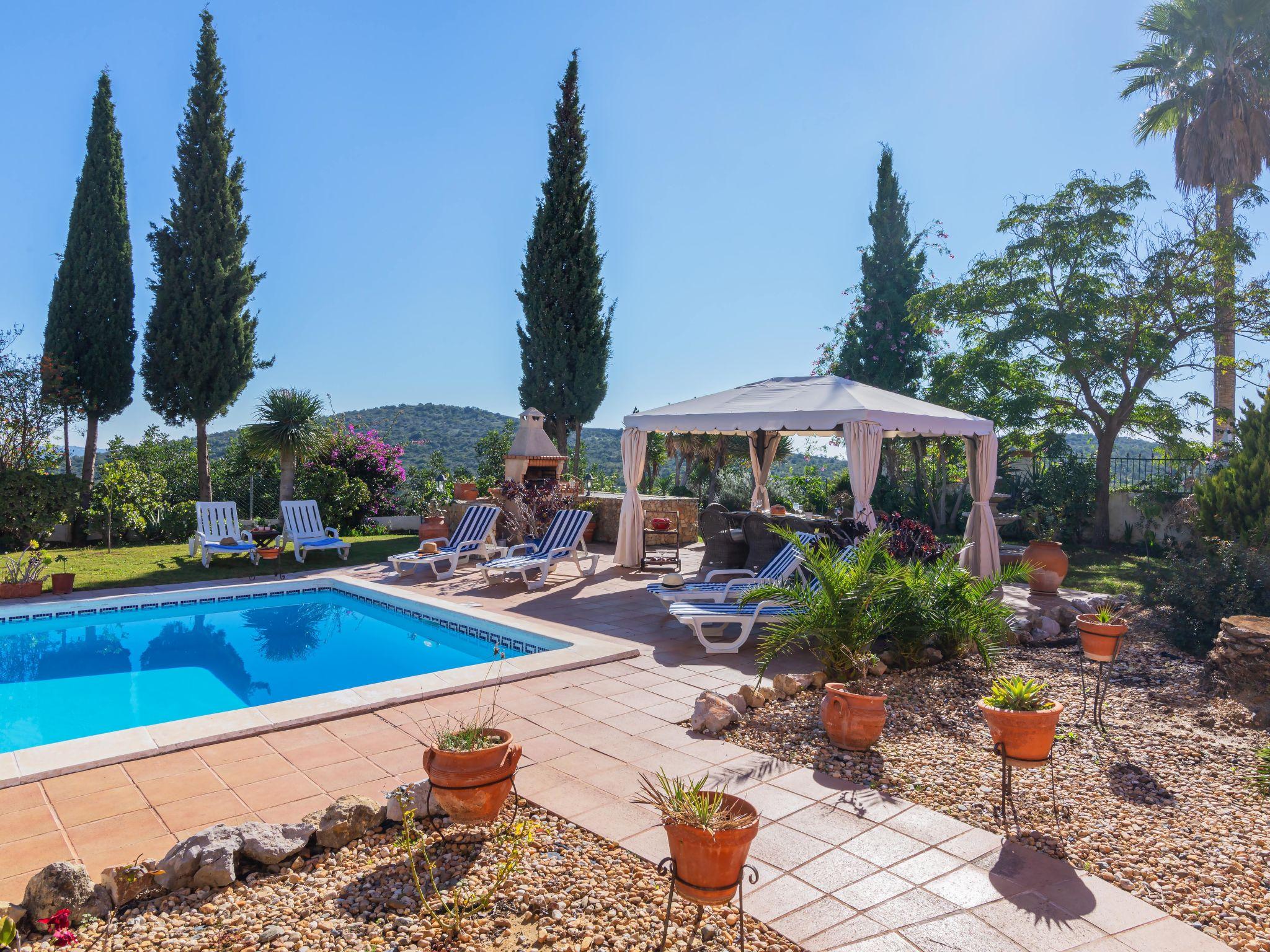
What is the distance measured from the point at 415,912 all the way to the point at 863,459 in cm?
699

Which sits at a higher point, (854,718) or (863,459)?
(863,459)

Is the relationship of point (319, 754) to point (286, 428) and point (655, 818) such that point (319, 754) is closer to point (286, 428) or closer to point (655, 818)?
point (655, 818)

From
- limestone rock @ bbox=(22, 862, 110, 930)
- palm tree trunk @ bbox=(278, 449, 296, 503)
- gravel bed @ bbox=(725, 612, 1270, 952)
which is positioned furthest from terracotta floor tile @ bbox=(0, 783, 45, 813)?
palm tree trunk @ bbox=(278, 449, 296, 503)

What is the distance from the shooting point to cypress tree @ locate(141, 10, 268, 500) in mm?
14367


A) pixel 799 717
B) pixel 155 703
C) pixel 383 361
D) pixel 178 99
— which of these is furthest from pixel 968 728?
pixel 383 361

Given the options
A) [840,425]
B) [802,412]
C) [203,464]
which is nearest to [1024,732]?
[802,412]

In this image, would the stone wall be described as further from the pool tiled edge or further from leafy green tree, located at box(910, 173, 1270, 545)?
leafy green tree, located at box(910, 173, 1270, 545)

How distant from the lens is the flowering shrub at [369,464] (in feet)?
51.6

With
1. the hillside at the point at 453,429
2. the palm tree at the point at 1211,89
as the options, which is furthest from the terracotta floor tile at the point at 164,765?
the hillside at the point at 453,429

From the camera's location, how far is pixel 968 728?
4336 mm

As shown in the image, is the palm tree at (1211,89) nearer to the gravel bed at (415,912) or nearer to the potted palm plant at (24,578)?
the gravel bed at (415,912)

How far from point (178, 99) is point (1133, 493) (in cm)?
1841

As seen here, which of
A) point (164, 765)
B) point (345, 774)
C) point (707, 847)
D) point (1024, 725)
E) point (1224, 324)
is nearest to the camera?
point (707, 847)

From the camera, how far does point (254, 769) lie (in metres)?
3.82
